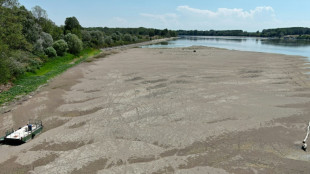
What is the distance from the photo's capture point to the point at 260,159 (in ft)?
52.4

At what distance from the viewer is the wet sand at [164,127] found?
15.4 meters

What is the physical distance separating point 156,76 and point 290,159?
29984 millimetres

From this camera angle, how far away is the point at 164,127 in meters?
21.0

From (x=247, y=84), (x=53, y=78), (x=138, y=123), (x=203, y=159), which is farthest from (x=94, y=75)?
(x=203, y=159)

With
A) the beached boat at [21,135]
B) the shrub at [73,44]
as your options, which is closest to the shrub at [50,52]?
the shrub at [73,44]

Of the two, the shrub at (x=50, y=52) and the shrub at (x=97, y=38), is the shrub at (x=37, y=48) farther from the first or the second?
the shrub at (x=97, y=38)

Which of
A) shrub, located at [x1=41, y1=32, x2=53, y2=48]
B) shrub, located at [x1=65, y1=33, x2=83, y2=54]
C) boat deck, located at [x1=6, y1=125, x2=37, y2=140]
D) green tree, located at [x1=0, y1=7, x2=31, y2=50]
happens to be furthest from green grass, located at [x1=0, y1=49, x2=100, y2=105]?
shrub, located at [x1=65, y1=33, x2=83, y2=54]

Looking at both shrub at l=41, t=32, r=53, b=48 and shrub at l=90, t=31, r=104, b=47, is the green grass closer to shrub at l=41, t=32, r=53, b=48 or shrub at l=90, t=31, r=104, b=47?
shrub at l=41, t=32, r=53, b=48

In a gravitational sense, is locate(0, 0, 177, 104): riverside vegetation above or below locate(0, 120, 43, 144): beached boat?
above

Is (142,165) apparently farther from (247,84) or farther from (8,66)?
(8,66)

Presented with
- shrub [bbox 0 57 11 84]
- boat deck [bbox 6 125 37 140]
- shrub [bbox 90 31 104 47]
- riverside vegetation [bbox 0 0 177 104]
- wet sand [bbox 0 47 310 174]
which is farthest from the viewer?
shrub [bbox 90 31 104 47]

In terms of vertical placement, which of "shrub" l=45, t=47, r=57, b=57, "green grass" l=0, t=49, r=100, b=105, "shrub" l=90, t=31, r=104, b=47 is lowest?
"green grass" l=0, t=49, r=100, b=105

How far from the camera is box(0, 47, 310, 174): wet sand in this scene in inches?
605

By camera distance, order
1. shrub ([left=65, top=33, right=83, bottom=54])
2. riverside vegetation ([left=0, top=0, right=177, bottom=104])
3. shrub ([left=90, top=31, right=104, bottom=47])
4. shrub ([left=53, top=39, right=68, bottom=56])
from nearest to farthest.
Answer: riverside vegetation ([left=0, top=0, right=177, bottom=104]), shrub ([left=53, top=39, right=68, bottom=56]), shrub ([left=65, top=33, right=83, bottom=54]), shrub ([left=90, top=31, right=104, bottom=47])
